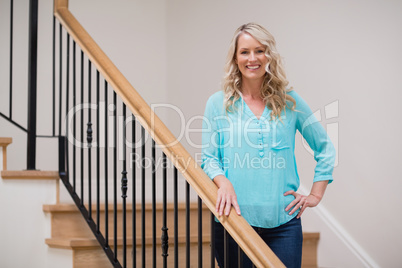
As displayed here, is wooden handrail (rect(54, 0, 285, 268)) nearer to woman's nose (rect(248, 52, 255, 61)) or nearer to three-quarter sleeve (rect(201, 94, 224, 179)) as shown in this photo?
three-quarter sleeve (rect(201, 94, 224, 179))

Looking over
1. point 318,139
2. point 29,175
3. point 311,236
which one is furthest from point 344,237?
point 29,175

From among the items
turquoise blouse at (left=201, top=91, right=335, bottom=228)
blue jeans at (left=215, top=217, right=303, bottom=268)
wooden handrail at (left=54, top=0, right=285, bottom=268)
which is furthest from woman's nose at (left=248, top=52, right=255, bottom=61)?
blue jeans at (left=215, top=217, right=303, bottom=268)

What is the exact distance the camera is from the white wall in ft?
8.52

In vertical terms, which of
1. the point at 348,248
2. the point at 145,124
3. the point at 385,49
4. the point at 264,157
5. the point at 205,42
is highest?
the point at 205,42

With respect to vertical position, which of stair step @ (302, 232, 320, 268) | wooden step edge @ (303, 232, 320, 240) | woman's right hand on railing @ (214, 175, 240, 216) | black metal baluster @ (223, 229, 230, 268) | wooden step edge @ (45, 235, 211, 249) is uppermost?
woman's right hand on railing @ (214, 175, 240, 216)

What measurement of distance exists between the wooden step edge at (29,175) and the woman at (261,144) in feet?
3.79

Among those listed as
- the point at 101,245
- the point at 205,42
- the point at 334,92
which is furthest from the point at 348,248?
the point at 205,42

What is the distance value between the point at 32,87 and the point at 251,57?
1.55m

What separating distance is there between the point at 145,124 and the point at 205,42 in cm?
227

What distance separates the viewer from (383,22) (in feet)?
8.59

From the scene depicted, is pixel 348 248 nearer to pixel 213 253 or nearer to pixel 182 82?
pixel 213 253

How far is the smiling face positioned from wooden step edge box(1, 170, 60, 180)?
1.34 m

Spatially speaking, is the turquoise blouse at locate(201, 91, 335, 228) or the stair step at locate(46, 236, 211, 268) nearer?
the turquoise blouse at locate(201, 91, 335, 228)

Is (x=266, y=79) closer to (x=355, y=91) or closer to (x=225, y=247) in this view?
(x=225, y=247)
